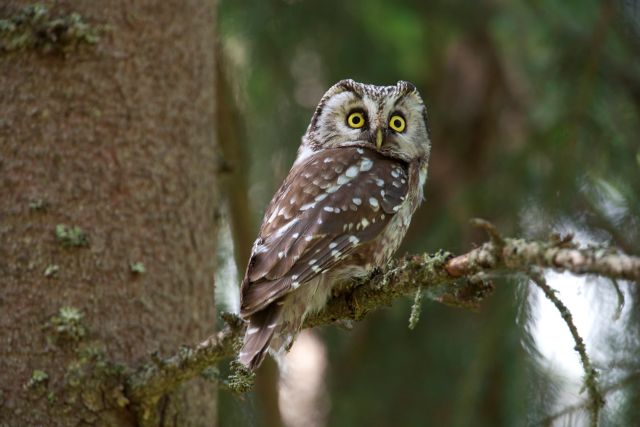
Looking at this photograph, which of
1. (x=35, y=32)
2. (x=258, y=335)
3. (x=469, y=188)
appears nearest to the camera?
(x=258, y=335)

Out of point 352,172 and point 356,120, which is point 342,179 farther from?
point 356,120

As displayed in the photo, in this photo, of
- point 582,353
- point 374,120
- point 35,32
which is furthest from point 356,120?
point 582,353

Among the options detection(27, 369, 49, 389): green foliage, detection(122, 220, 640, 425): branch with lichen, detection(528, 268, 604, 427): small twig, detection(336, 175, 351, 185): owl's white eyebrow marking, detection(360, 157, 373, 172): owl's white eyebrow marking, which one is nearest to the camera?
detection(122, 220, 640, 425): branch with lichen

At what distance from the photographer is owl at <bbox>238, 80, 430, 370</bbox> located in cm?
286

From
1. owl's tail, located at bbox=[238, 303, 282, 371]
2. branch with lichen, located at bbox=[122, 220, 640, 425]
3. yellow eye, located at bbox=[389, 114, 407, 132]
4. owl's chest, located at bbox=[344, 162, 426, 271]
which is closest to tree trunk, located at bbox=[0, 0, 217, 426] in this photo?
branch with lichen, located at bbox=[122, 220, 640, 425]

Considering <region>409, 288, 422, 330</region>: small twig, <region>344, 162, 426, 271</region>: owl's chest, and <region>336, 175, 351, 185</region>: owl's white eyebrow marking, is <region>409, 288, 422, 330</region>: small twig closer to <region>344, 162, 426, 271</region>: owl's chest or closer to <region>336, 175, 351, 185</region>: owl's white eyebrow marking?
<region>344, 162, 426, 271</region>: owl's chest

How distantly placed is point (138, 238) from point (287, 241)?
557 mm

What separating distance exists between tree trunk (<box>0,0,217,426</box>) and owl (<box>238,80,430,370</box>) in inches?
14.0

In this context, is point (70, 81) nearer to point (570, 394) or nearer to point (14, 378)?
point (14, 378)

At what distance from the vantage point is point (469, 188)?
474 centimetres

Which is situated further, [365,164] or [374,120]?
[374,120]

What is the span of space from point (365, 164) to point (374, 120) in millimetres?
401

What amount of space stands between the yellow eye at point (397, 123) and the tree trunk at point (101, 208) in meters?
0.93

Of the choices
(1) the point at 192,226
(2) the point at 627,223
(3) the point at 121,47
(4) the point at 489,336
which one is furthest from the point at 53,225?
(2) the point at 627,223
